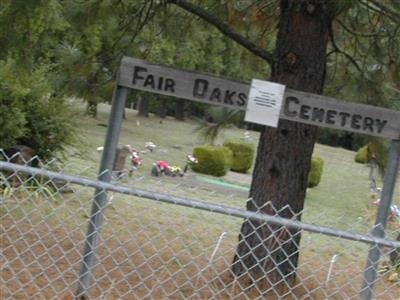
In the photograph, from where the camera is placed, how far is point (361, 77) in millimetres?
6004

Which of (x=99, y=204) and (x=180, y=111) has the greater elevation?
(x=99, y=204)

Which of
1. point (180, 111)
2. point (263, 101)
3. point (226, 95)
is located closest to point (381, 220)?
point (263, 101)

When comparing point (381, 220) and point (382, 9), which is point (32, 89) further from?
point (381, 220)

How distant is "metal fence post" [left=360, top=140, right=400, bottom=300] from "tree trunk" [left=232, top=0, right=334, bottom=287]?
0.97m

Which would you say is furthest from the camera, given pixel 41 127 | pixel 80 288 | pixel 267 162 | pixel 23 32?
pixel 41 127

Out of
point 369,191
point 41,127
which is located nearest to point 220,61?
point 369,191

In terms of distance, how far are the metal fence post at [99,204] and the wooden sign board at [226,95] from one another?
15cm

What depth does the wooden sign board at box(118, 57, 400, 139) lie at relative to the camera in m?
4.08

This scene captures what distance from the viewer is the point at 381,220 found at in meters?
3.84

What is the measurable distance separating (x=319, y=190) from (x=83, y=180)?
47.4 feet

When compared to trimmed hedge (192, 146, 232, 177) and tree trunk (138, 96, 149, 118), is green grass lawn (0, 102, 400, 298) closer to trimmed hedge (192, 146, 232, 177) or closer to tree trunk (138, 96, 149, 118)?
trimmed hedge (192, 146, 232, 177)

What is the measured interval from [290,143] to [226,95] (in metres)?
1.02

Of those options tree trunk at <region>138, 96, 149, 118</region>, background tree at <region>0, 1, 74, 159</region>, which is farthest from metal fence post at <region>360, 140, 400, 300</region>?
tree trunk at <region>138, 96, 149, 118</region>

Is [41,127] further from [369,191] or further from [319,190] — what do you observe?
[369,191]
